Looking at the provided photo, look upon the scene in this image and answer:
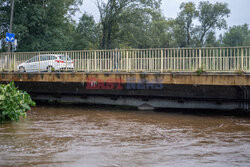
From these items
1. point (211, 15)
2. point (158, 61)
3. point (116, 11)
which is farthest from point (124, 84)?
point (211, 15)

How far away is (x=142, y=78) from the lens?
1447 centimetres

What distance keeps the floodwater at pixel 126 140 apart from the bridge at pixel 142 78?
1127 mm

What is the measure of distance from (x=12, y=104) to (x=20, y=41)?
2119 centimetres

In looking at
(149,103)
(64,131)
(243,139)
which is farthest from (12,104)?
(243,139)

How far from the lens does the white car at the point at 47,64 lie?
16.7 metres

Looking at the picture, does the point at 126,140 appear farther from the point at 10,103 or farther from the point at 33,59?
the point at 33,59

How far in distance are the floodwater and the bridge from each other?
44.4 inches

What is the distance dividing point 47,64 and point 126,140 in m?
10.1

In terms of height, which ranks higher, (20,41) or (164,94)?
(20,41)

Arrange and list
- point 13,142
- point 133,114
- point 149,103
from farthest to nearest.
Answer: point 149,103, point 133,114, point 13,142

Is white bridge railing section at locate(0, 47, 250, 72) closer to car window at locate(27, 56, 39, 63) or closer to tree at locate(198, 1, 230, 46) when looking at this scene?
car window at locate(27, 56, 39, 63)

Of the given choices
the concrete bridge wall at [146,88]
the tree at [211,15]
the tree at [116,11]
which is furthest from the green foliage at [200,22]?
the concrete bridge wall at [146,88]

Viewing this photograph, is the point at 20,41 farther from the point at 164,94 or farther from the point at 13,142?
the point at 13,142

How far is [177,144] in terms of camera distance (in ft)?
28.3
